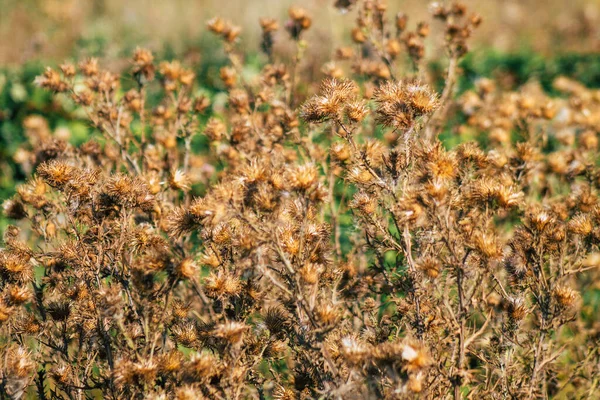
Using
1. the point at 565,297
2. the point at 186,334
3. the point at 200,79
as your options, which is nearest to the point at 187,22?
the point at 200,79

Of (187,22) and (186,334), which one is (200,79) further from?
(186,334)

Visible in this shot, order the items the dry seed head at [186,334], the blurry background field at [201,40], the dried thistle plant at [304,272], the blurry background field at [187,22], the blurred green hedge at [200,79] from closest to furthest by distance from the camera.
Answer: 1. the dried thistle plant at [304,272]
2. the dry seed head at [186,334]
3. the blurred green hedge at [200,79]
4. the blurry background field at [201,40]
5. the blurry background field at [187,22]

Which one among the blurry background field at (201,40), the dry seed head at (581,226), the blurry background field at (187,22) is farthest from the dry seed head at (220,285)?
the blurry background field at (187,22)

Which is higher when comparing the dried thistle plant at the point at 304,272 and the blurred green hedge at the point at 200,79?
the blurred green hedge at the point at 200,79

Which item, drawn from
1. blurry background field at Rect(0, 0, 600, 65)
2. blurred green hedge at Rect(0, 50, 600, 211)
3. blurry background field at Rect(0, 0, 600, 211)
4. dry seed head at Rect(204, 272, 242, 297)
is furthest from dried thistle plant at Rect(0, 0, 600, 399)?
blurry background field at Rect(0, 0, 600, 65)

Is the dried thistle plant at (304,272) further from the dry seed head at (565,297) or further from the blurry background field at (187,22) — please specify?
the blurry background field at (187,22)

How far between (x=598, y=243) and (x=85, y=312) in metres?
1.78

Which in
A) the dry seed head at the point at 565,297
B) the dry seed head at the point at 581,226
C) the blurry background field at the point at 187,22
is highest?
the blurry background field at the point at 187,22

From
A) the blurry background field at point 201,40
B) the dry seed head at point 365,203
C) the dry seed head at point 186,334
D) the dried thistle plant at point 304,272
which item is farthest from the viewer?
the blurry background field at point 201,40

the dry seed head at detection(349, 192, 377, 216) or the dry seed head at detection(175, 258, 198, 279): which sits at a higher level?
the dry seed head at detection(349, 192, 377, 216)

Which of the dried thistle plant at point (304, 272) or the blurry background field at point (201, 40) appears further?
the blurry background field at point (201, 40)

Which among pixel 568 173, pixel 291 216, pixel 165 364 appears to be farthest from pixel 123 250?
pixel 568 173

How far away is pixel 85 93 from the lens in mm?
2408

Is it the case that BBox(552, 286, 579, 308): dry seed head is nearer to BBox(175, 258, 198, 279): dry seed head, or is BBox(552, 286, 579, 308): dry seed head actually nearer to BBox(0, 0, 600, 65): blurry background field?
BBox(175, 258, 198, 279): dry seed head
